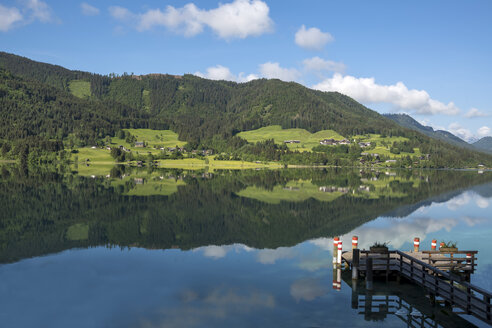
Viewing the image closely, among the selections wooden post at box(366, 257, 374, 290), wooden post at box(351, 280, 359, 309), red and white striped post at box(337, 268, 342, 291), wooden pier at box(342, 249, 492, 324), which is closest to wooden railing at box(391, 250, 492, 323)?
wooden pier at box(342, 249, 492, 324)

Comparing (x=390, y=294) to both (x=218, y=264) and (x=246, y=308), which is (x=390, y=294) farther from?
(x=218, y=264)

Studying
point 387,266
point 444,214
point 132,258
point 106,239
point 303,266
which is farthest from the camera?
point 444,214

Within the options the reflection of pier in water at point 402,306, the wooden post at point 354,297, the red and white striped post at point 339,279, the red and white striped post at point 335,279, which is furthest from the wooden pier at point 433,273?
the red and white striped post at point 335,279

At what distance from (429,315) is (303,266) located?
10.1 m

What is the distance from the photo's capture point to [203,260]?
30188mm

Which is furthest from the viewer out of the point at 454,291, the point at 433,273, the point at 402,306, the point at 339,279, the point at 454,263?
the point at 454,263

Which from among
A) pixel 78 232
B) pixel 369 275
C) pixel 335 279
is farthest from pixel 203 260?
pixel 78 232

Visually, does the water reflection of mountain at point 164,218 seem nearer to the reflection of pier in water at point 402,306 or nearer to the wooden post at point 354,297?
the wooden post at point 354,297

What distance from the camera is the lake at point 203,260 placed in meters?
19.6

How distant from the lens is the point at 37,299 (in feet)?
70.1

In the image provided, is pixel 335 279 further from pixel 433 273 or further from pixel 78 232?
pixel 78 232

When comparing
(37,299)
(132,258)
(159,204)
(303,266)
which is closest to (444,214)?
(303,266)

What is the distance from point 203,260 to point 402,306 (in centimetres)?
1476

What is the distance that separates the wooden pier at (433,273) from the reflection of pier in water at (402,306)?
0.55m
